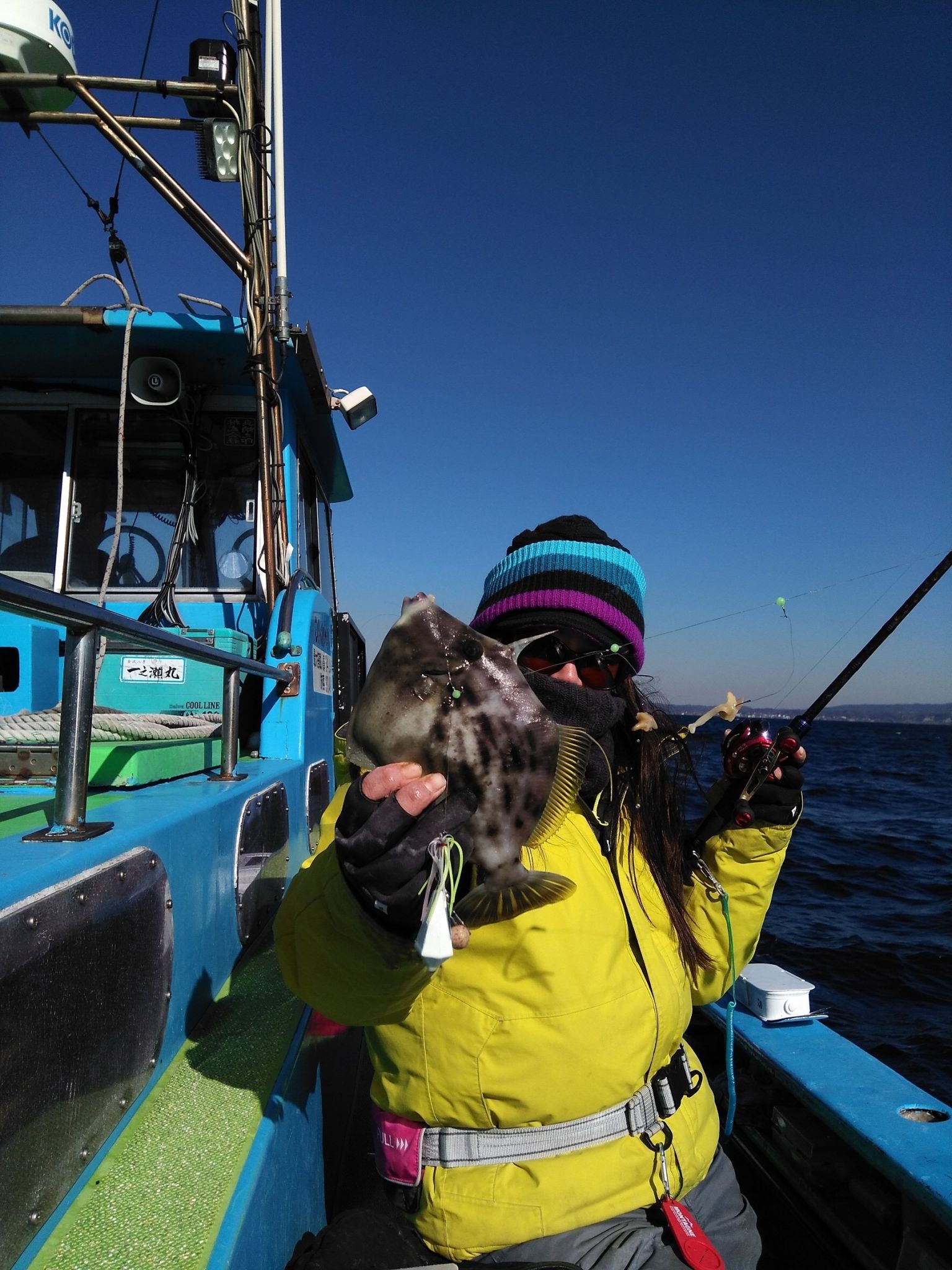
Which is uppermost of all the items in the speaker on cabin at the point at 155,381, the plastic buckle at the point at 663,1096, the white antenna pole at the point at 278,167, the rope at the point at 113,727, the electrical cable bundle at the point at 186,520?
the white antenna pole at the point at 278,167

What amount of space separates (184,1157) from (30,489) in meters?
4.30

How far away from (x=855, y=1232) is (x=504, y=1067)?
7.36ft

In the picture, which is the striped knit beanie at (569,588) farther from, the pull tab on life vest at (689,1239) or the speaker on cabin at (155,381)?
the speaker on cabin at (155,381)

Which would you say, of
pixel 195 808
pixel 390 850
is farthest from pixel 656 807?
pixel 195 808

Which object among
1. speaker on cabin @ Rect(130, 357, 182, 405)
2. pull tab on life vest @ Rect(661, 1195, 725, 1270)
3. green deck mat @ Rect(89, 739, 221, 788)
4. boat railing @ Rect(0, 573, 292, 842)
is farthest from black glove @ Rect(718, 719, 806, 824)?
speaker on cabin @ Rect(130, 357, 182, 405)

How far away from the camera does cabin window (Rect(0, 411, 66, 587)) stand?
4.54 metres

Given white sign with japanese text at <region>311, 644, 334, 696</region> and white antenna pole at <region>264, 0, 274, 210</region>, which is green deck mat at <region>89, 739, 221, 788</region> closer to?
white sign with japanese text at <region>311, 644, 334, 696</region>

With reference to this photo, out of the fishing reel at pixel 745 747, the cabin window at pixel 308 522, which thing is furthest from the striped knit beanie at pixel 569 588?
the cabin window at pixel 308 522

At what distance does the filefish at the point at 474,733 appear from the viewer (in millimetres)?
1409

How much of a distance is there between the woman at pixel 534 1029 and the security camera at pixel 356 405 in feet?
11.6

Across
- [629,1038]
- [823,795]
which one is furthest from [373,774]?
[823,795]

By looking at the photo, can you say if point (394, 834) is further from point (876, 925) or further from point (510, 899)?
point (876, 925)

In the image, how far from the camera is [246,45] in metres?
4.07

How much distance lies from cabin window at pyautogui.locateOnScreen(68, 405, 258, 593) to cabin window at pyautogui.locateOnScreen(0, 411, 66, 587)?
5.4 inches
